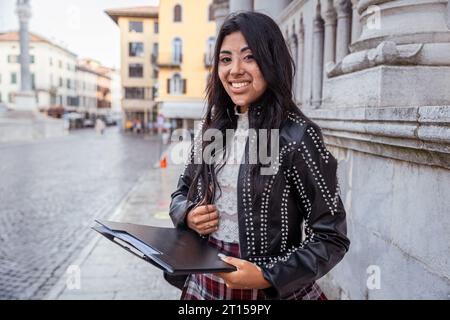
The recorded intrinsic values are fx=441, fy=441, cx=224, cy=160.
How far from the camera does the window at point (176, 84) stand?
4072cm

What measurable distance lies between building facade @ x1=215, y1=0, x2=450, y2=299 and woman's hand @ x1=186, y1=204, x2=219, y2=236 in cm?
106

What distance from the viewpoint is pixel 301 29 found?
5.65 meters

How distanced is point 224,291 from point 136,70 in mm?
51892

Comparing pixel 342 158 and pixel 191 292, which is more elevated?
pixel 342 158

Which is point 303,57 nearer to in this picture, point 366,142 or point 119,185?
point 366,142

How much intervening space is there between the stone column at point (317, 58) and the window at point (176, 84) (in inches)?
1434

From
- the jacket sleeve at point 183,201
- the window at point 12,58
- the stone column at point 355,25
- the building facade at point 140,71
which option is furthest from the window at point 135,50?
the jacket sleeve at point 183,201

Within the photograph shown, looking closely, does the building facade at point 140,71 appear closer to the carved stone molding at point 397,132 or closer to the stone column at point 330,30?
the stone column at point 330,30

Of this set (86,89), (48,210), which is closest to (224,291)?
(48,210)

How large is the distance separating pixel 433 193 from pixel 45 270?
488 centimetres

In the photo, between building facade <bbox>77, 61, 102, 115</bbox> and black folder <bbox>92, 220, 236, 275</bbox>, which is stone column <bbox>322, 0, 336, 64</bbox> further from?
building facade <bbox>77, 61, 102, 115</bbox>

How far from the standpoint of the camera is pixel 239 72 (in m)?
1.68

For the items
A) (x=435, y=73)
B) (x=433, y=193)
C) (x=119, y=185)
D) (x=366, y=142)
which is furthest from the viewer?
(x=119, y=185)
